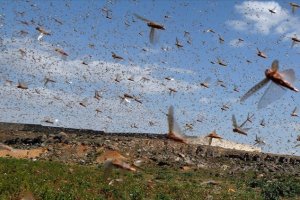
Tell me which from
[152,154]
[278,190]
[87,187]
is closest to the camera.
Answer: [87,187]

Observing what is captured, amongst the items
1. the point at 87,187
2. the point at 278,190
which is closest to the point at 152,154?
the point at 278,190

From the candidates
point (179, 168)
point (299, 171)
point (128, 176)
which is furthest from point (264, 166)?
point (128, 176)

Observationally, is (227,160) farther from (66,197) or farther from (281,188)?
(66,197)

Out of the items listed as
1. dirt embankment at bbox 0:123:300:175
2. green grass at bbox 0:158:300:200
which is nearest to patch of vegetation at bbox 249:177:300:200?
green grass at bbox 0:158:300:200

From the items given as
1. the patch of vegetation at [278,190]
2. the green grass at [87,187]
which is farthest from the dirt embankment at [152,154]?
the green grass at [87,187]

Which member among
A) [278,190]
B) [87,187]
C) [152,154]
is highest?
[87,187]

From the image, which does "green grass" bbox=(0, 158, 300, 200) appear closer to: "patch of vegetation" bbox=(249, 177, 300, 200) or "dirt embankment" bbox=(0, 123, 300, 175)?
"patch of vegetation" bbox=(249, 177, 300, 200)

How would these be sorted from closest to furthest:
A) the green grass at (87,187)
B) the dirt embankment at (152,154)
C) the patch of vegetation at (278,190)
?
the green grass at (87,187) < the patch of vegetation at (278,190) < the dirt embankment at (152,154)

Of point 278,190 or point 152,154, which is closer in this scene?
point 278,190

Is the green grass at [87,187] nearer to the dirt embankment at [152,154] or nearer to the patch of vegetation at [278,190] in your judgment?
the patch of vegetation at [278,190]

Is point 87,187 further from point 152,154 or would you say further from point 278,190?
point 152,154

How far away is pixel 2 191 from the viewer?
15.5 metres

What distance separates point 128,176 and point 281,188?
9169 mm

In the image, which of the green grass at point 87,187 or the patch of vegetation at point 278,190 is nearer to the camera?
the green grass at point 87,187
